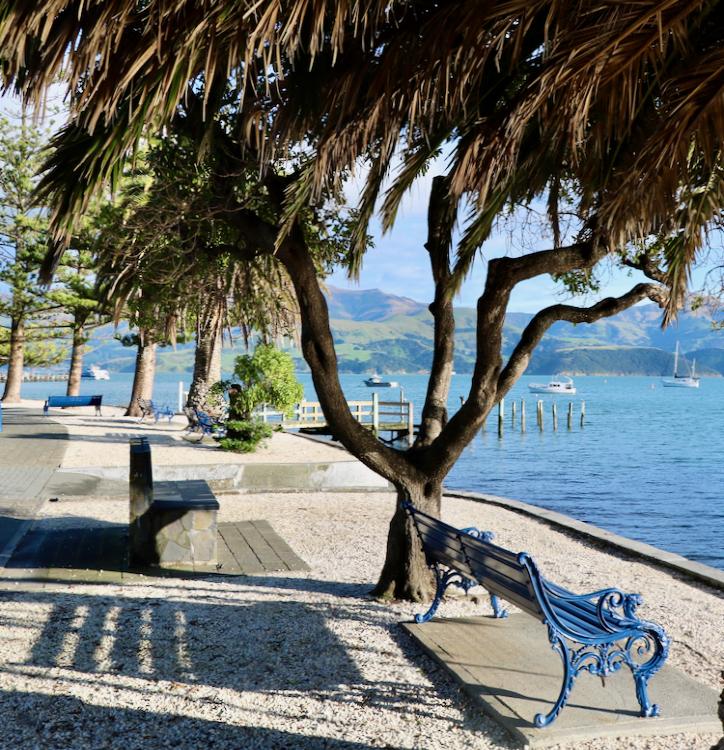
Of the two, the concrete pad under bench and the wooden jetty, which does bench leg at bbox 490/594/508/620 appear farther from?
the wooden jetty

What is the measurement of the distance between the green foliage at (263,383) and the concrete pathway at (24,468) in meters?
3.78

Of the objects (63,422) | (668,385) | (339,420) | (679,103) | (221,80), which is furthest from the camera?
(668,385)

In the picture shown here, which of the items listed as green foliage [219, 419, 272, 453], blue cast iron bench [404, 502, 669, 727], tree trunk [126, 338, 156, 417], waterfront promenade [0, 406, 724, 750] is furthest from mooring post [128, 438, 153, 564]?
tree trunk [126, 338, 156, 417]

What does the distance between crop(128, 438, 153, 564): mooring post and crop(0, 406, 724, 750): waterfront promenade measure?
52 cm

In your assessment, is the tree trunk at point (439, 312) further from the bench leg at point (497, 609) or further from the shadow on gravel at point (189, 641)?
the shadow on gravel at point (189, 641)

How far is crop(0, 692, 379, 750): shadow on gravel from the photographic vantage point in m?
3.61

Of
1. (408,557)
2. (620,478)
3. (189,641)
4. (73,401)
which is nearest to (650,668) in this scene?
(408,557)

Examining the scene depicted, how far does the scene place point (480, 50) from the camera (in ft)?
12.9

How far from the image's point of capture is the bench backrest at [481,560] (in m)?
4.09

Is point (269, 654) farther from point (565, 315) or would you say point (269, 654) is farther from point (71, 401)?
A: point (71, 401)

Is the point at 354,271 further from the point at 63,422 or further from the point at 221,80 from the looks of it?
the point at 63,422

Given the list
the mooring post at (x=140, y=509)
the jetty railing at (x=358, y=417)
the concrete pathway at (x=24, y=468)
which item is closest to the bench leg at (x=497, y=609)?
the mooring post at (x=140, y=509)

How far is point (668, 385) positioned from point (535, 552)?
186 meters

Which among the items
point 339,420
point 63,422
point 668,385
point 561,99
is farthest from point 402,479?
point 668,385
